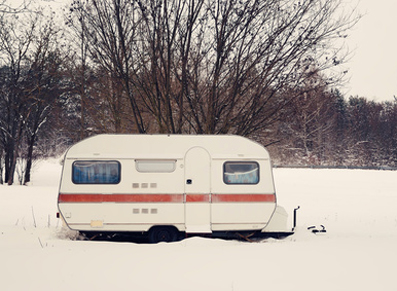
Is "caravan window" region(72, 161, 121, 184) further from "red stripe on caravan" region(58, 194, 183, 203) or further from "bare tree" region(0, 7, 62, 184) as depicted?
"bare tree" region(0, 7, 62, 184)

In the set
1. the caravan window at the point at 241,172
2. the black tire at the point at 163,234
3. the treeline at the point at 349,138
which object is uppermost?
the treeline at the point at 349,138

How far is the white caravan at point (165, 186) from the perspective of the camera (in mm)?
9039

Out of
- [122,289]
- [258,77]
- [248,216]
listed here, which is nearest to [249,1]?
[258,77]

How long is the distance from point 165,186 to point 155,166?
0.53 meters

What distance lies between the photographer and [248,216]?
363 inches

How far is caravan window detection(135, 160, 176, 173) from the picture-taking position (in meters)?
9.16

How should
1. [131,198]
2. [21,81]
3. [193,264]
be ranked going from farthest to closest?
1. [21,81]
2. [131,198]
3. [193,264]

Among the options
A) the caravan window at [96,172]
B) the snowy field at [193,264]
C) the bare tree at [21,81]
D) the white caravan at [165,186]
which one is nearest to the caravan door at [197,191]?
the white caravan at [165,186]

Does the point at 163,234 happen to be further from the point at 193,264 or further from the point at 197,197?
the point at 193,264

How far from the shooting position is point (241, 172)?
368 inches

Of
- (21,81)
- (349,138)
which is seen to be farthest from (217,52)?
(349,138)

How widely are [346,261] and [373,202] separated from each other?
14352 mm

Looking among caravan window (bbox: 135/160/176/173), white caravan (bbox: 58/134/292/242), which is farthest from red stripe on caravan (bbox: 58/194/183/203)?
caravan window (bbox: 135/160/176/173)

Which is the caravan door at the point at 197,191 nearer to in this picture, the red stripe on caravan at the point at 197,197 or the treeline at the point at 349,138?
the red stripe on caravan at the point at 197,197
